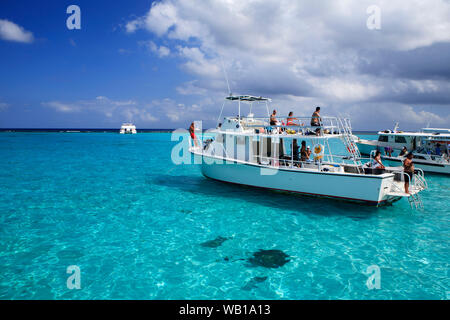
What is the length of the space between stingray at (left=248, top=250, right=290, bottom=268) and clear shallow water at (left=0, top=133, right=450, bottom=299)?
178 millimetres

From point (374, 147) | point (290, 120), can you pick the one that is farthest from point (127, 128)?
point (290, 120)

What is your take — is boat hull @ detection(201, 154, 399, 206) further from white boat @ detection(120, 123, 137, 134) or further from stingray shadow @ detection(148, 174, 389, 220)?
white boat @ detection(120, 123, 137, 134)

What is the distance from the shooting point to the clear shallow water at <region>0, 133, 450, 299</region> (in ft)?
19.7

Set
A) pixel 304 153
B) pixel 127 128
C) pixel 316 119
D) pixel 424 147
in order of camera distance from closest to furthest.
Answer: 1. pixel 316 119
2. pixel 304 153
3. pixel 424 147
4. pixel 127 128

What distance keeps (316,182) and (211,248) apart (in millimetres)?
6640

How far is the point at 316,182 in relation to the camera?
1190cm

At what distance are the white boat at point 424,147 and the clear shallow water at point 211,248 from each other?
9.31 meters

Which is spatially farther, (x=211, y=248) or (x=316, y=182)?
(x=316, y=182)

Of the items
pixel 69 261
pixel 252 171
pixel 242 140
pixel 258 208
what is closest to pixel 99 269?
pixel 69 261

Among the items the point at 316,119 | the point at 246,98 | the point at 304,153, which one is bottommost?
the point at 304,153

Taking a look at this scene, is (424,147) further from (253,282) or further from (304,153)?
(253,282)

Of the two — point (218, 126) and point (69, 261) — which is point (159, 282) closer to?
point (69, 261)

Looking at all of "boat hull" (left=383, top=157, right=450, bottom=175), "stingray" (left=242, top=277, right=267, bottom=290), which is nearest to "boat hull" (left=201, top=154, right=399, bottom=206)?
"stingray" (left=242, top=277, right=267, bottom=290)
